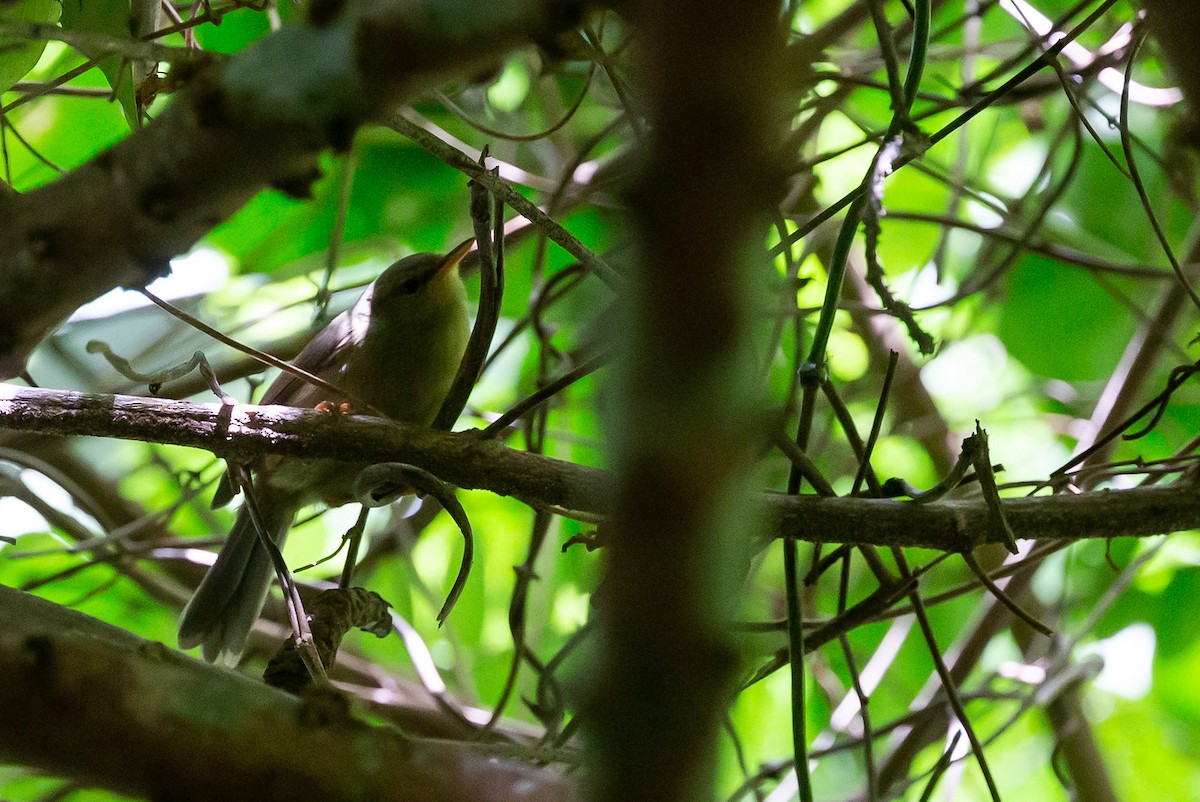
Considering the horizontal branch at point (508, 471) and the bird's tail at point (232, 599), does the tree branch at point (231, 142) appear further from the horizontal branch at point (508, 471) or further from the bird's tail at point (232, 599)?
the bird's tail at point (232, 599)

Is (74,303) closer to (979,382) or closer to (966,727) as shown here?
(966,727)

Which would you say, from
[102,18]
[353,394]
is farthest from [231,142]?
[353,394]

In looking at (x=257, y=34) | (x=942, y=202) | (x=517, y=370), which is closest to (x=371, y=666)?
(x=517, y=370)

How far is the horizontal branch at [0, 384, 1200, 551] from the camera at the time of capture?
1.39 m

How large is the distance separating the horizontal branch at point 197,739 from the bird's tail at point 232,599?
5.82 ft

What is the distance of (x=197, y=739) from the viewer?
0.67 m

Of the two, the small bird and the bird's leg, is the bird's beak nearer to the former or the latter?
the small bird

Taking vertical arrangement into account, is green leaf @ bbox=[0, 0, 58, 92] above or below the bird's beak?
below

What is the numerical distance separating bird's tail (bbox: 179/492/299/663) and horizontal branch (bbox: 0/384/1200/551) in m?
1.00

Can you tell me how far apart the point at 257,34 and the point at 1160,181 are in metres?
2.63

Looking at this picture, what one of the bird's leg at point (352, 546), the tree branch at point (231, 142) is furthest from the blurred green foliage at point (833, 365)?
the tree branch at point (231, 142)

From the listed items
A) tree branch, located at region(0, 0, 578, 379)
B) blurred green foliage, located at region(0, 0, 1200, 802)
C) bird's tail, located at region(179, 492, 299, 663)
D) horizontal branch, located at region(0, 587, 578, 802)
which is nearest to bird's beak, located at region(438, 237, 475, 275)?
blurred green foliage, located at region(0, 0, 1200, 802)

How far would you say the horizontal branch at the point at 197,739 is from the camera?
0.65m

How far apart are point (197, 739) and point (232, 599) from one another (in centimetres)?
192
